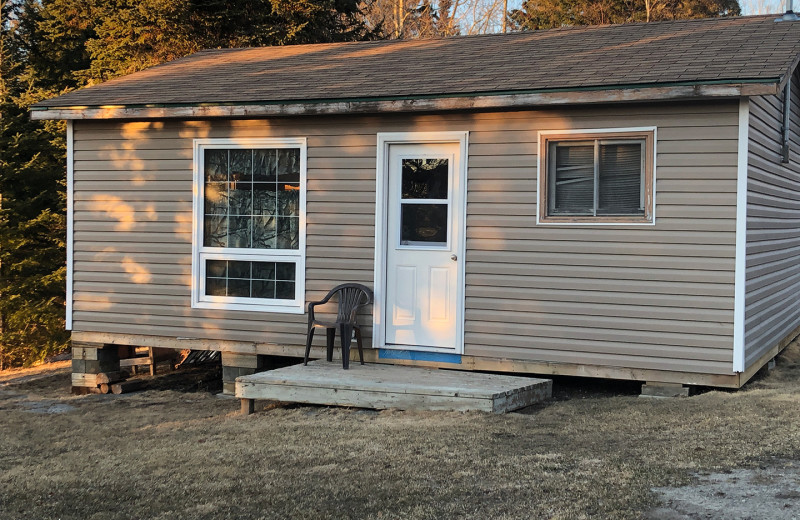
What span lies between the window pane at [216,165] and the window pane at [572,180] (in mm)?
3473

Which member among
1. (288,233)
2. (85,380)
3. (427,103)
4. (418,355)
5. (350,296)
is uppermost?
(427,103)

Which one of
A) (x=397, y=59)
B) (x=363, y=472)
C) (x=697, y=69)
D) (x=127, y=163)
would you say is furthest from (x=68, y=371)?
(x=697, y=69)

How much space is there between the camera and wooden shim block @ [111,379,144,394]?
1042 centimetres

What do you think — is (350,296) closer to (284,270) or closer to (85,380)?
(284,270)

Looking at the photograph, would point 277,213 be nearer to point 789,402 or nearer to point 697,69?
point 697,69

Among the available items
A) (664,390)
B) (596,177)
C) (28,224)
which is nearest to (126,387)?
(596,177)

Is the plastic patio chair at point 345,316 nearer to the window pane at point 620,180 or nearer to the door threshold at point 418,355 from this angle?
the door threshold at point 418,355

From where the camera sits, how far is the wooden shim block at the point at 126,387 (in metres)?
10.4

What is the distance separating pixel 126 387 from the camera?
10.5 metres

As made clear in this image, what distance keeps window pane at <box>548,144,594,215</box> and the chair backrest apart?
196 cm

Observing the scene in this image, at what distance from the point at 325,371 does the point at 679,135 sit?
375 centimetres

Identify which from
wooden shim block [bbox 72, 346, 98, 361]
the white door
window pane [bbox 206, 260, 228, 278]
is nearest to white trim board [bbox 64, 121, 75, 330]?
wooden shim block [bbox 72, 346, 98, 361]

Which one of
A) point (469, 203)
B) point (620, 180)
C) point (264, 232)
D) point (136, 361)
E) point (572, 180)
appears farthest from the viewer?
point (136, 361)

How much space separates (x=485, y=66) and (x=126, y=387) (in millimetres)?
5456
